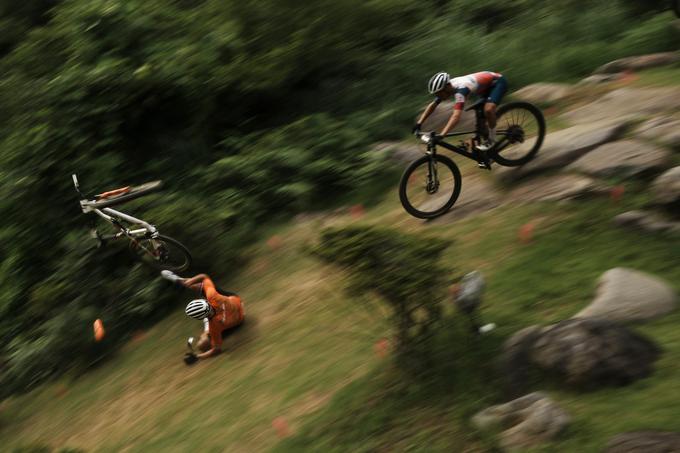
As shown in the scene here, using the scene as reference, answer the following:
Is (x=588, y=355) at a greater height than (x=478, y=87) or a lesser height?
lesser

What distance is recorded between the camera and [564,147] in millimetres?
9938

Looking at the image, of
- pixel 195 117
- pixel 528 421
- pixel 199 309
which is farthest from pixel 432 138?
pixel 195 117

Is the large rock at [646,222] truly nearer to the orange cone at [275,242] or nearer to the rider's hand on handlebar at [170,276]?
the orange cone at [275,242]

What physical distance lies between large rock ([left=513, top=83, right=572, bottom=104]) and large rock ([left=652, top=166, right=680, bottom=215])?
4.95 meters

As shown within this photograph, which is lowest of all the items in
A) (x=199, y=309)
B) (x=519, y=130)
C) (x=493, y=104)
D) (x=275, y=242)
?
(x=275, y=242)

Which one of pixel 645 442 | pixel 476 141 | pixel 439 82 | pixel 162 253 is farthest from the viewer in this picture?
pixel 162 253

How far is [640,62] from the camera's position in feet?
42.2

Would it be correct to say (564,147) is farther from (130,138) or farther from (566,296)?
(130,138)

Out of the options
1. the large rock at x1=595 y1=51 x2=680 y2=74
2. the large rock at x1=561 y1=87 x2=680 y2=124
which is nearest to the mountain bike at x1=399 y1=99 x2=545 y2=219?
the large rock at x1=561 y1=87 x2=680 y2=124

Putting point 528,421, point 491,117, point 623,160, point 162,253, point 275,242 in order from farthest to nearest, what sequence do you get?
point 275,242
point 162,253
point 491,117
point 623,160
point 528,421

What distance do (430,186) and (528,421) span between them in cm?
501

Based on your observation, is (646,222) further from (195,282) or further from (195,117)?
(195,117)

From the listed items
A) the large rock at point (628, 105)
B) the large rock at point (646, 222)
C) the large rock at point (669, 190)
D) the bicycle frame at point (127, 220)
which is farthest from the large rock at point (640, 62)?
the bicycle frame at point (127, 220)

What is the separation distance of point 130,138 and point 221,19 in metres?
2.64
